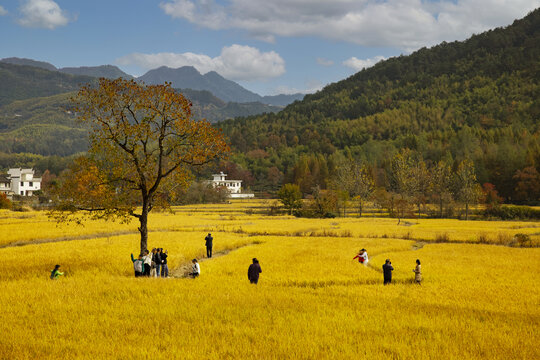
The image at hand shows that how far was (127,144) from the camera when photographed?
1061 inches

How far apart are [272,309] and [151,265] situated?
1062 cm

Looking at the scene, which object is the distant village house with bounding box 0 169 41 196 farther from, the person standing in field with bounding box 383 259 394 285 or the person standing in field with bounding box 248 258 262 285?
the person standing in field with bounding box 383 259 394 285

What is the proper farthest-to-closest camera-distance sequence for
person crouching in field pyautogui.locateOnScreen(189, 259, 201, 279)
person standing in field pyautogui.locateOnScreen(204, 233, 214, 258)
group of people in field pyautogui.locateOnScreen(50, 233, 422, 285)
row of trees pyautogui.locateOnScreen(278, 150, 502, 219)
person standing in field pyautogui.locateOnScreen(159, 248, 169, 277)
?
row of trees pyautogui.locateOnScreen(278, 150, 502, 219)
person standing in field pyautogui.locateOnScreen(204, 233, 214, 258)
person standing in field pyautogui.locateOnScreen(159, 248, 169, 277)
person crouching in field pyautogui.locateOnScreen(189, 259, 201, 279)
group of people in field pyautogui.locateOnScreen(50, 233, 422, 285)

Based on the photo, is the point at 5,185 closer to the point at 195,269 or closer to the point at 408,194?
the point at 408,194

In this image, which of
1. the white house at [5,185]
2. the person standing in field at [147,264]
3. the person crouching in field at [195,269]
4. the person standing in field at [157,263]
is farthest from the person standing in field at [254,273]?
the white house at [5,185]

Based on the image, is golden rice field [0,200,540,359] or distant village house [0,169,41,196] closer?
golden rice field [0,200,540,359]

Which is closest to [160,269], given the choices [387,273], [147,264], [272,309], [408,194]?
[147,264]

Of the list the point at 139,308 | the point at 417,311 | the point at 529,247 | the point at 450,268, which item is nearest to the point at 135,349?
the point at 139,308

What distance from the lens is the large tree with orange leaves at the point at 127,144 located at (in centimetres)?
2523

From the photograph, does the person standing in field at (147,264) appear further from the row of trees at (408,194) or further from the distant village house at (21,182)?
the distant village house at (21,182)

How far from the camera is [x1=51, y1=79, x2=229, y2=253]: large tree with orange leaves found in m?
25.2

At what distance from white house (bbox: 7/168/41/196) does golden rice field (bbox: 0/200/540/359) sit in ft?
391

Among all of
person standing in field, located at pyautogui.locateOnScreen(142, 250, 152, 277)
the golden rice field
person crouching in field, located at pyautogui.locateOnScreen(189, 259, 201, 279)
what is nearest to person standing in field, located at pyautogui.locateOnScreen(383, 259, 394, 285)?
the golden rice field

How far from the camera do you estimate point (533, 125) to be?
159 meters
